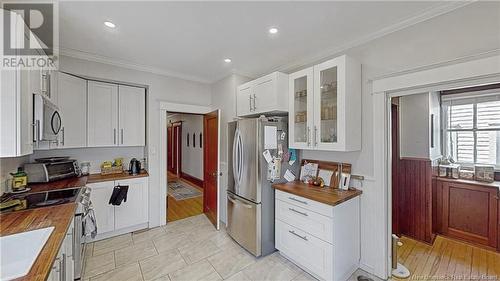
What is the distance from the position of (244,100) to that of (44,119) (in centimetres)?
228

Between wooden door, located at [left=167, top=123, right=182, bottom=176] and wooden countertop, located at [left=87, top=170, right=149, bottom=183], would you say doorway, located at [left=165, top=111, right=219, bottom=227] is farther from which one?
wooden countertop, located at [left=87, top=170, right=149, bottom=183]

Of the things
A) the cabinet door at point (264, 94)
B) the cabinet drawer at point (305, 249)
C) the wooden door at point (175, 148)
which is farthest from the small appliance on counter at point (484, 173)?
the wooden door at point (175, 148)

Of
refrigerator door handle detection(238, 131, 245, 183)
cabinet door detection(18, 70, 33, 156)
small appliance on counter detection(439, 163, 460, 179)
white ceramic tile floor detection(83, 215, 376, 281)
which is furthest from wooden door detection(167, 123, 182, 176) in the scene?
small appliance on counter detection(439, 163, 460, 179)

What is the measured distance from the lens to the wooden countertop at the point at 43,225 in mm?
1000

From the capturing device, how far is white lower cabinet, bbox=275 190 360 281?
201 centimetres

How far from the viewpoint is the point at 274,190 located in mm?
2691

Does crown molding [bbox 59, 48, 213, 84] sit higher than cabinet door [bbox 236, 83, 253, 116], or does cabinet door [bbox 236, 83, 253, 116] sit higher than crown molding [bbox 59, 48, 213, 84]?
crown molding [bbox 59, 48, 213, 84]

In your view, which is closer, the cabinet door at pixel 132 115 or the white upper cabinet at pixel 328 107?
the white upper cabinet at pixel 328 107

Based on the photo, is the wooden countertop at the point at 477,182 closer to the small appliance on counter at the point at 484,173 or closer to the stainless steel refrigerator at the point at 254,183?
the small appliance on counter at the point at 484,173

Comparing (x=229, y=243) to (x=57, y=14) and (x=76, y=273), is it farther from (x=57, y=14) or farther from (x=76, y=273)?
(x=57, y=14)

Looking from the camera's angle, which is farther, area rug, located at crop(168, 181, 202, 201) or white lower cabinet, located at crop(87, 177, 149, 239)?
area rug, located at crop(168, 181, 202, 201)

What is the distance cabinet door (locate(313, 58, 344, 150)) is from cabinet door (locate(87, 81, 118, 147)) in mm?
2990

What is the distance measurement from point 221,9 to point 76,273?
291 cm

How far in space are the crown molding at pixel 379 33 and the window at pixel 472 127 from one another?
2.18 m
